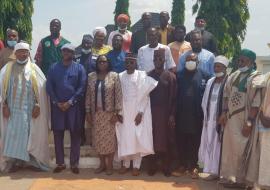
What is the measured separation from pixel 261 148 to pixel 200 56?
84.3 inches

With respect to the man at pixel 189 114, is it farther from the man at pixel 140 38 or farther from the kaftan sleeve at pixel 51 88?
the kaftan sleeve at pixel 51 88

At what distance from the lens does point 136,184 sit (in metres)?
6.60

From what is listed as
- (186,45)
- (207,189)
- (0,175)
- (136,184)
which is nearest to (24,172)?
(0,175)

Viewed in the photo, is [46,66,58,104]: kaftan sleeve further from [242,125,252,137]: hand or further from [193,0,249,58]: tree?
[193,0,249,58]: tree

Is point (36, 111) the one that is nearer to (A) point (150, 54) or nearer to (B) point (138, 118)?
(B) point (138, 118)

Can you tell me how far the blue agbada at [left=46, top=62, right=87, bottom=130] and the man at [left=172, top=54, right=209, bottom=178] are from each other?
1.56 m

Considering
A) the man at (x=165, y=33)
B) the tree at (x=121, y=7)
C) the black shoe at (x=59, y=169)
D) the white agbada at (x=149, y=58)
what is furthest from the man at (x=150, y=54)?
the tree at (x=121, y=7)

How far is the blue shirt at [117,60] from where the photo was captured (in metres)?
7.49

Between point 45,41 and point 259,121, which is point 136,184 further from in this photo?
point 45,41

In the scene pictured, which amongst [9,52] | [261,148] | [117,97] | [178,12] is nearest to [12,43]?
[9,52]

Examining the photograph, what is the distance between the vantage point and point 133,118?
7.19 meters

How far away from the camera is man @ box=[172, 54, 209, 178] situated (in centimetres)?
704

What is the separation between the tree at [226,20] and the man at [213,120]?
1393 cm

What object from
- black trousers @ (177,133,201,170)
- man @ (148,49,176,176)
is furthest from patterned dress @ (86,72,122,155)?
black trousers @ (177,133,201,170)
